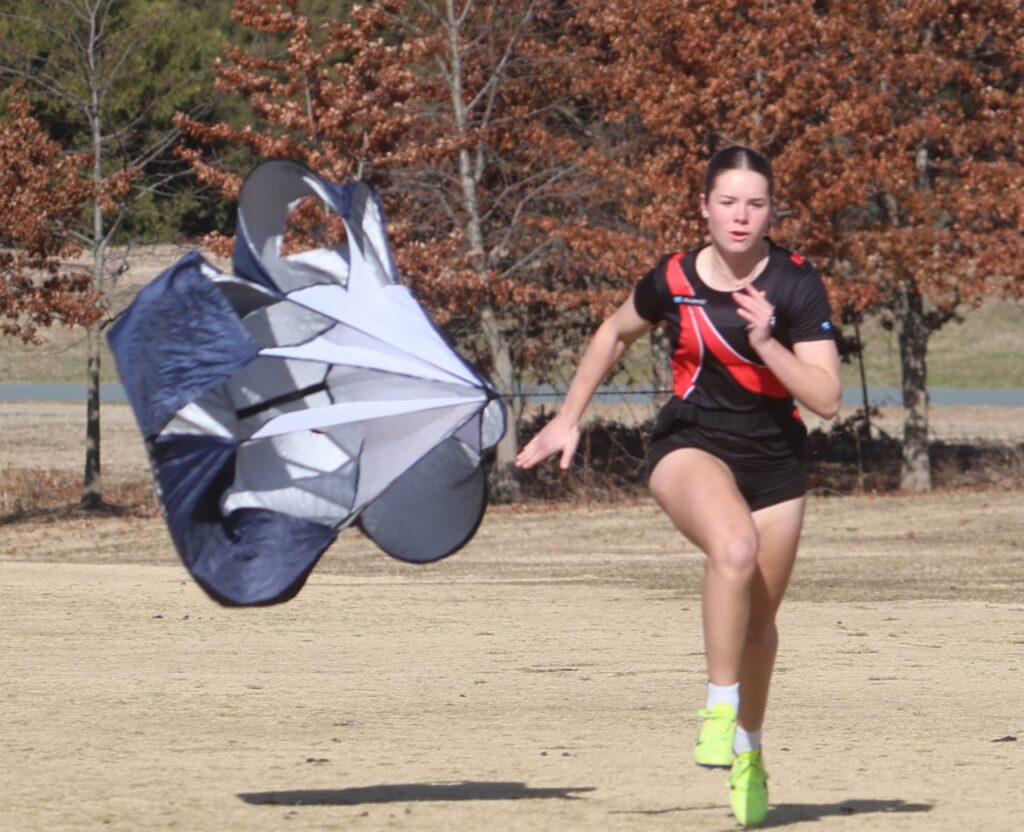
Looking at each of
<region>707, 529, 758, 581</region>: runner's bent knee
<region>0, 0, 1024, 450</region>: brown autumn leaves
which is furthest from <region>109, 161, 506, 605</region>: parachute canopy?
<region>0, 0, 1024, 450</region>: brown autumn leaves

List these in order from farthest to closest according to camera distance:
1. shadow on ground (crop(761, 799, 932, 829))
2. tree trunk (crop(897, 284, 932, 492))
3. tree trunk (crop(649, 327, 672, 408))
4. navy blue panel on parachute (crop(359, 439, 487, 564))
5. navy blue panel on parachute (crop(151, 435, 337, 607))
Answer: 1. tree trunk (crop(897, 284, 932, 492))
2. tree trunk (crop(649, 327, 672, 408))
3. navy blue panel on parachute (crop(359, 439, 487, 564))
4. shadow on ground (crop(761, 799, 932, 829))
5. navy blue panel on parachute (crop(151, 435, 337, 607))

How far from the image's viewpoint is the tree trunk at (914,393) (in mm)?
29781

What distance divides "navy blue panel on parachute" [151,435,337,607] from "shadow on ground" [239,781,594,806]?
0.97 meters

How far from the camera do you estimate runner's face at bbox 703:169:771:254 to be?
6.04 metres

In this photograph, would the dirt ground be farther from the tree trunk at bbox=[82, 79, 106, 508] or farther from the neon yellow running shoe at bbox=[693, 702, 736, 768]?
the tree trunk at bbox=[82, 79, 106, 508]

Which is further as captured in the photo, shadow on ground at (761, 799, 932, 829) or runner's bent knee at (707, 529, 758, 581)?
shadow on ground at (761, 799, 932, 829)

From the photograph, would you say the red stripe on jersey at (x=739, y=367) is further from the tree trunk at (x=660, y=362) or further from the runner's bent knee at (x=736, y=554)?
the tree trunk at (x=660, y=362)

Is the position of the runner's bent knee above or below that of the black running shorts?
below

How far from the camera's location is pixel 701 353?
618 cm

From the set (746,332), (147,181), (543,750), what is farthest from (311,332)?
(147,181)

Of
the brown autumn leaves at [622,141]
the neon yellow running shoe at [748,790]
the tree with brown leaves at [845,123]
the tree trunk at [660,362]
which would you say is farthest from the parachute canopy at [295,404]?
the tree trunk at [660,362]

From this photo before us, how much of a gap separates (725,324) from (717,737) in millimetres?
1296

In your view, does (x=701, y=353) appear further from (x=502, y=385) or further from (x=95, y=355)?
(x=95, y=355)

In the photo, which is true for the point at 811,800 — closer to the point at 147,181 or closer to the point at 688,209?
the point at 688,209
